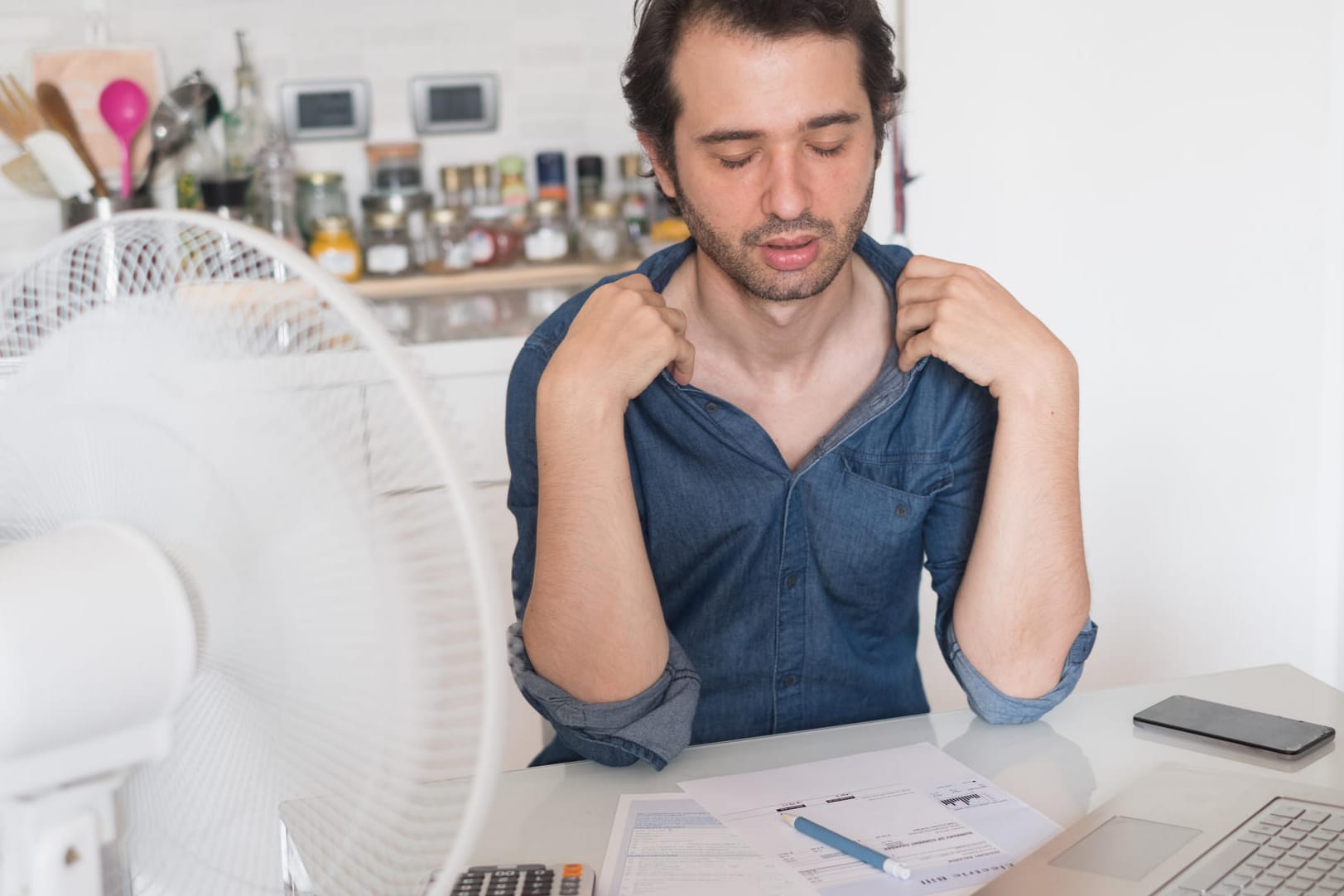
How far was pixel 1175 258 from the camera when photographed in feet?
6.81

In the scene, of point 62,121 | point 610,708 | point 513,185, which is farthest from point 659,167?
point 62,121

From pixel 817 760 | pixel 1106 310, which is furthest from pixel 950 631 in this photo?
pixel 1106 310

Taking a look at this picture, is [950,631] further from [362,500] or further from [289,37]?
[289,37]

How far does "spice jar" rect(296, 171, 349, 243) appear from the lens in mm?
2449

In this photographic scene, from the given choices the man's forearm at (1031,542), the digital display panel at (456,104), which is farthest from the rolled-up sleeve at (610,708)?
the digital display panel at (456,104)

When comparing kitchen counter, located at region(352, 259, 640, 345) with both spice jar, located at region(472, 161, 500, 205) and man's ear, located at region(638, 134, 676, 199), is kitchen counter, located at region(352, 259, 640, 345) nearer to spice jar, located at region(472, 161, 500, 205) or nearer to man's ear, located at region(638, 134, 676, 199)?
spice jar, located at region(472, 161, 500, 205)

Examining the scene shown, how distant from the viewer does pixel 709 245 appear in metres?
1.15

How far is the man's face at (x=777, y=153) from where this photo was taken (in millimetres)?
1076

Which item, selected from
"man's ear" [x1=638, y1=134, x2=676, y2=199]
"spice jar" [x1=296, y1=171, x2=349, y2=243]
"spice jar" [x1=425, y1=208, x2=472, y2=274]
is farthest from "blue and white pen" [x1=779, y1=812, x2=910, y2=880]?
"spice jar" [x1=296, y1=171, x2=349, y2=243]

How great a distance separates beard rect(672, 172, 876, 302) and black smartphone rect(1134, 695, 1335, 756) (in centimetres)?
44

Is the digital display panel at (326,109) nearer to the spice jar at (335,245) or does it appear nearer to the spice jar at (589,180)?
the spice jar at (335,245)

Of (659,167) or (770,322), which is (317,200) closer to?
(659,167)

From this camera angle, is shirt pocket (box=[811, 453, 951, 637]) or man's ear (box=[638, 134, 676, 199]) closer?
shirt pocket (box=[811, 453, 951, 637])

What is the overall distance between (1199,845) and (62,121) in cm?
219
